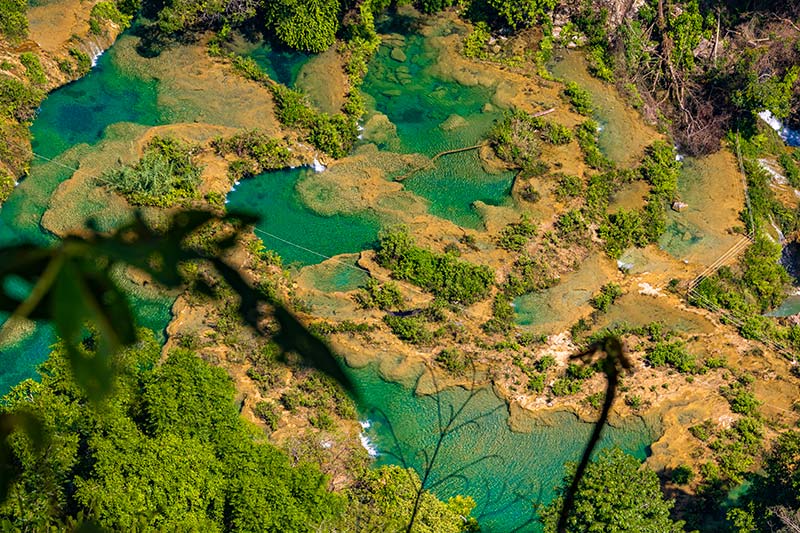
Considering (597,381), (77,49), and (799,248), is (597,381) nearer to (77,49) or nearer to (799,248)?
(799,248)

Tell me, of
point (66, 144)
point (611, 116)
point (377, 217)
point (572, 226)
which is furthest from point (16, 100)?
point (611, 116)

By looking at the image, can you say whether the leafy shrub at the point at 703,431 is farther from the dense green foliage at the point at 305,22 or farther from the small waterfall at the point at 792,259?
the dense green foliage at the point at 305,22

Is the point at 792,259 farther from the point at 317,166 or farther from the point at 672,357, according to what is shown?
the point at 317,166

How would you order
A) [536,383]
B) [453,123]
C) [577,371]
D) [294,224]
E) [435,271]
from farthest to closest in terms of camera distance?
[453,123], [294,224], [435,271], [577,371], [536,383]

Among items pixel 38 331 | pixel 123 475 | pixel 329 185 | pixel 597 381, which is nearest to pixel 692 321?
pixel 597 381

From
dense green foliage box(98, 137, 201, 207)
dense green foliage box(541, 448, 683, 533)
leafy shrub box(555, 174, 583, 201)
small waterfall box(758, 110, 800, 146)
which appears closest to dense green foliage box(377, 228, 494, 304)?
leafy shrub box(555, 174, 583, 201)

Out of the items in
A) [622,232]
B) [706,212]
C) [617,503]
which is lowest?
[617,503]

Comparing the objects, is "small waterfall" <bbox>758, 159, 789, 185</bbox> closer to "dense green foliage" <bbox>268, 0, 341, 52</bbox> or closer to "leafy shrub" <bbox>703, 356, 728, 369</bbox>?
"leafy shrub" <bbox>703, 356, 728, 369</bbox>
